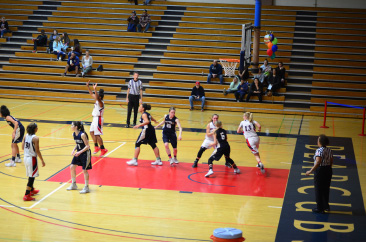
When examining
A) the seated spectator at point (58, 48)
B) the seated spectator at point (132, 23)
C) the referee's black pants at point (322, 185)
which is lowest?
the referee's black pants at point (322, 185)

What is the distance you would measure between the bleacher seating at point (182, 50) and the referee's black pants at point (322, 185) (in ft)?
42.9

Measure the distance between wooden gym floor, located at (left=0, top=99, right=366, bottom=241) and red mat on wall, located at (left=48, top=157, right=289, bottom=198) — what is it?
0.9 inches

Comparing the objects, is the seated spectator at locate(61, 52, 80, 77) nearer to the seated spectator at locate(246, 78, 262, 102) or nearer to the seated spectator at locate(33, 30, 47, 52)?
the seated spectator at locate(33, 30, 47, 52)

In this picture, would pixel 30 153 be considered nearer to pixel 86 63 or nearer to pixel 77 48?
pixel 86 63

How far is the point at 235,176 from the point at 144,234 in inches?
167

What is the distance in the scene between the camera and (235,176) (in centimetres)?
1241

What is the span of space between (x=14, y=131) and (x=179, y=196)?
14.7 ft

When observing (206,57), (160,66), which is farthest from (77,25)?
(206,57)

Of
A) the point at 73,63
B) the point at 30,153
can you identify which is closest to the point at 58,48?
the point at 73,63

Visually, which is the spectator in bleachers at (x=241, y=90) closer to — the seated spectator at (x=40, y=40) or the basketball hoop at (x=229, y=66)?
the basketball hoop at (x=229, y=66)

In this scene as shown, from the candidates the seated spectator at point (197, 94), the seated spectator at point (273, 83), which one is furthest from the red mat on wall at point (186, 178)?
the seated spectator at point (273, 83)

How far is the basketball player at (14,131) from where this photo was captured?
1204 centimetres

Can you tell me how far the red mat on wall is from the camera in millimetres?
11360

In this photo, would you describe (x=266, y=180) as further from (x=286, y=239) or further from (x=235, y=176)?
(x=286, y=239)
